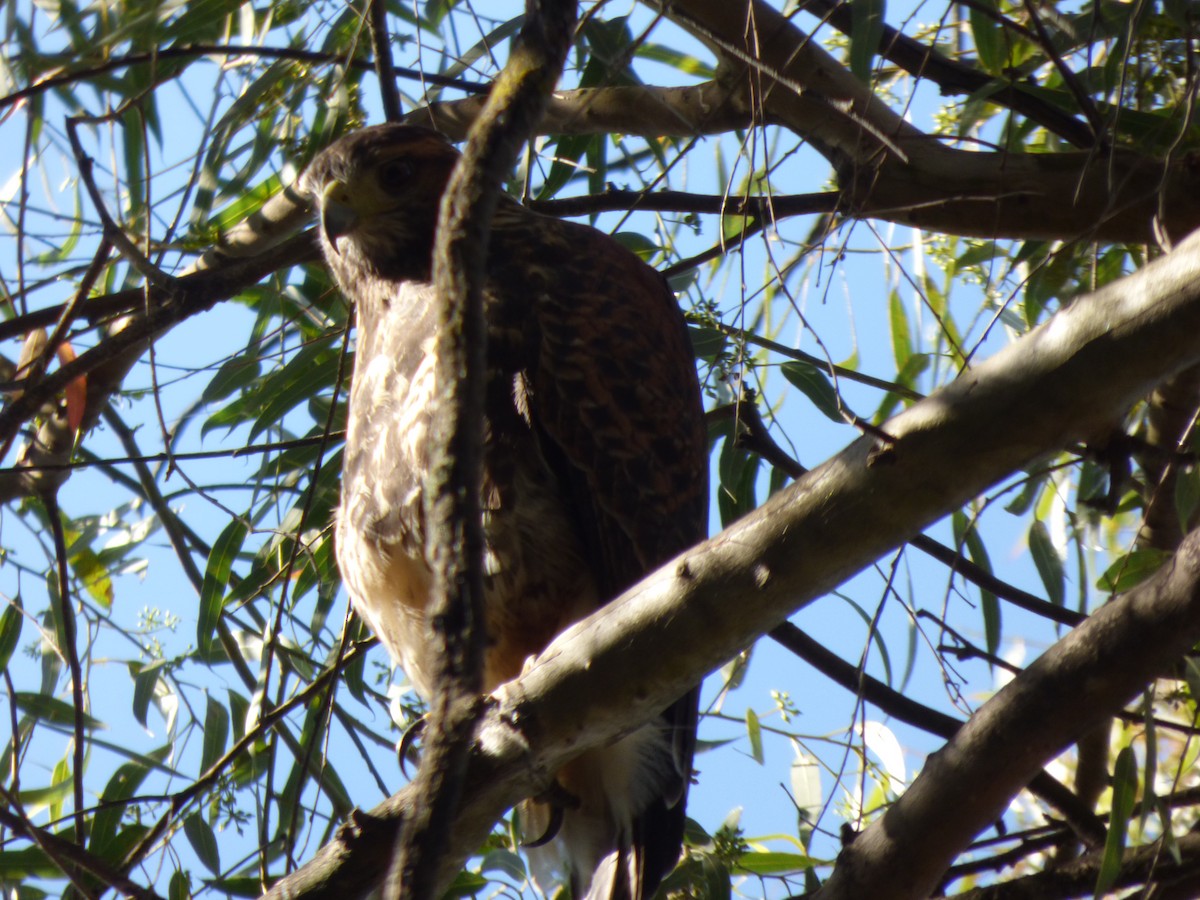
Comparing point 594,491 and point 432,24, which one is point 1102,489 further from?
point 432,24

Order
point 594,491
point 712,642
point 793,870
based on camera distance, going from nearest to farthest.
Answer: point 712,642, point 594,491, point 793,870

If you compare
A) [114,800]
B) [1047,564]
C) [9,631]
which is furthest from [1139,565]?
[9,631]

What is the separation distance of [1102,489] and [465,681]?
224 centimetres

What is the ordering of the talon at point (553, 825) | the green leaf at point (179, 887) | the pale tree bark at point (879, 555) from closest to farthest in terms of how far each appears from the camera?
the pale tree bark at point (879, 555) < the green leaf at point (179, 887) < the talon at point (553, 825)

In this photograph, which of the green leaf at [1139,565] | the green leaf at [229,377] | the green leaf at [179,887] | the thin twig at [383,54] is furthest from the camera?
the green leaf at [229,377]

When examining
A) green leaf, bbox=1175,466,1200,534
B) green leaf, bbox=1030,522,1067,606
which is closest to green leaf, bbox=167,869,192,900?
green leaf, bbox=1030,522,1067,606

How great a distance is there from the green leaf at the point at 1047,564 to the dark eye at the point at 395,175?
A: 1.46 metres

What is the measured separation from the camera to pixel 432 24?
2715 millimetres

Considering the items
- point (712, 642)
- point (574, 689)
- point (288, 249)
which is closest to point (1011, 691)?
point (712, 642)

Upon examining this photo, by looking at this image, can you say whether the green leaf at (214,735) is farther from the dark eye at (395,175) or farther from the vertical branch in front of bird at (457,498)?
the vertical branch in front of bird at (457,498)

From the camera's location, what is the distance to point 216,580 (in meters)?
2.80

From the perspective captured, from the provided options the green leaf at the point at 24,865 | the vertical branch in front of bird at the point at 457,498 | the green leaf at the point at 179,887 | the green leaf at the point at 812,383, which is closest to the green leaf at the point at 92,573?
the green leaf at the point at 24,865

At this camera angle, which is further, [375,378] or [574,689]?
[375,378]

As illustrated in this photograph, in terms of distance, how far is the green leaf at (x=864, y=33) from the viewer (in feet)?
7.43
